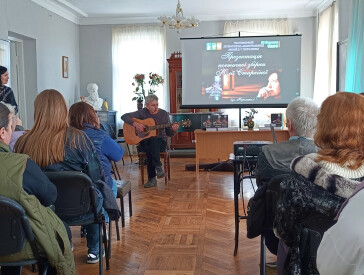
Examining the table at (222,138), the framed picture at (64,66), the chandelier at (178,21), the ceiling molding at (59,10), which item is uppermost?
the ceiling molding at (59,10)

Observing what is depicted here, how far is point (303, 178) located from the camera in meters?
1.68

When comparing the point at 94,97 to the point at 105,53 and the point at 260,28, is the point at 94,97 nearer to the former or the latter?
the point at 105,53

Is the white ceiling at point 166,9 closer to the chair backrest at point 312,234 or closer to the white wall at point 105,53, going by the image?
the white wall at point 105,53

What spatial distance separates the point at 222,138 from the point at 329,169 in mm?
4912

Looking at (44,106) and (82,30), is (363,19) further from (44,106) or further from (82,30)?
(82,30)

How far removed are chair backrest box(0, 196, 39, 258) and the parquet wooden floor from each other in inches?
45.2

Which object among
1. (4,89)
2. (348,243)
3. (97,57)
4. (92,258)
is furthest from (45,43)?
(348,243)

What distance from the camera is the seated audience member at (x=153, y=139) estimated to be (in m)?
6.00

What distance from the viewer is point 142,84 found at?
9172mm

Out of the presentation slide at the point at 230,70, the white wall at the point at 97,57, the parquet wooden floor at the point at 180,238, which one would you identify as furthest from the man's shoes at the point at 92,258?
the white wall at the point at 97,57

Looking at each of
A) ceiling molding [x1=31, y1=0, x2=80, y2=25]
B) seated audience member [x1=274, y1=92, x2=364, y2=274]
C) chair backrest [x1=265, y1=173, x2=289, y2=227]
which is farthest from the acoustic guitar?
seated audience member [x1=274, y1=92, x2=364, y2=274]

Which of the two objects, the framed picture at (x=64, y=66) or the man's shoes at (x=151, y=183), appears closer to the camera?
the man's shoes at (x=151, y=183)

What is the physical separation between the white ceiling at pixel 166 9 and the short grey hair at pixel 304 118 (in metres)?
6.10

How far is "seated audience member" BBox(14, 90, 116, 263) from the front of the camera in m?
2.46
